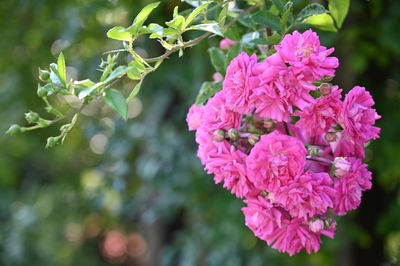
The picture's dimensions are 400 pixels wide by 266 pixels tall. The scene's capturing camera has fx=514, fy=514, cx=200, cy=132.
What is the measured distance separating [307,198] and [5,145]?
14.5 ft

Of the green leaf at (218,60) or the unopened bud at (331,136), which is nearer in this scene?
the unopened bud at (331,136)

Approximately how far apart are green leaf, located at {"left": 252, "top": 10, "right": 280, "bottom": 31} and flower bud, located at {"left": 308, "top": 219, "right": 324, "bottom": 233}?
35 cm

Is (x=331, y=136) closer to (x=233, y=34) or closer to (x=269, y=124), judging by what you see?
(x=269, y=124)

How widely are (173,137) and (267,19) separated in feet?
5.47

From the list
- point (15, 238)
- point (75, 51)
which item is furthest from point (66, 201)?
point (75, 51)

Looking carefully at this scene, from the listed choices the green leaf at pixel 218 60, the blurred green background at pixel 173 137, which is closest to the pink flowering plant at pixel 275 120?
the green leaf at pixel 218 60

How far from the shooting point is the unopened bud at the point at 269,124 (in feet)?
2.82

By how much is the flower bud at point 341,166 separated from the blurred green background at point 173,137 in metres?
0.92

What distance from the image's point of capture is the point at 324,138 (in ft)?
2.92

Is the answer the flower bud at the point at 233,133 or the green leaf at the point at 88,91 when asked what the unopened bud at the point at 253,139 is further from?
the green leaf at the point at 88,91

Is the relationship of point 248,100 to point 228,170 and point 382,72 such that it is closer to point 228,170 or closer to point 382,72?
point 228,170

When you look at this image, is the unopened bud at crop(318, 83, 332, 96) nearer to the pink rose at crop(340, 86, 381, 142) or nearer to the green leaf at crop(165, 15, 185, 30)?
the pink rose at crop(340, 86, 381, 142)

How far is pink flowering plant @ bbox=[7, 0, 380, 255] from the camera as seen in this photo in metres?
0.77

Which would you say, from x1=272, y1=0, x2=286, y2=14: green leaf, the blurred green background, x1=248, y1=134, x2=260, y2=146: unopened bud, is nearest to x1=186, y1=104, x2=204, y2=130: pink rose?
x1=248, y1=134, x2=260, y2=146: unopened bud
